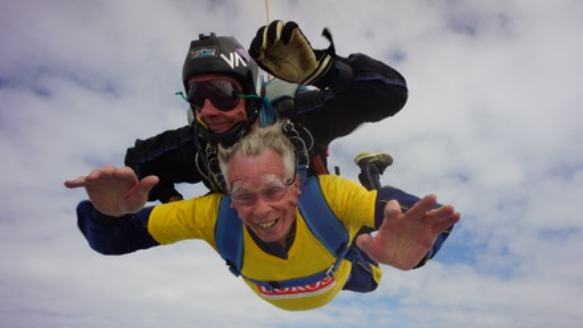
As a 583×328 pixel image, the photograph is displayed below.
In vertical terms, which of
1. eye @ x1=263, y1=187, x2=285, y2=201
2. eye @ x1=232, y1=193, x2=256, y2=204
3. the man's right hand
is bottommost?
the man's right hand

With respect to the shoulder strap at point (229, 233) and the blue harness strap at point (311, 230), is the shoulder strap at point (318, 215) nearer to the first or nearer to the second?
the blue harness strap at point (311, 230)

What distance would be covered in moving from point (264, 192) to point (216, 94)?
2.43 ft

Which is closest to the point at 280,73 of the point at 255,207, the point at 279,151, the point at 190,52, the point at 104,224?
the point at 279,151

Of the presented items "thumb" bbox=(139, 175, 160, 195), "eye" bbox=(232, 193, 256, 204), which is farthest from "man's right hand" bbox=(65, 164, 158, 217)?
"eye" bbox=(232, 193, 256, 204)

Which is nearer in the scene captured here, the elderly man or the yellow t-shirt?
the elderly man

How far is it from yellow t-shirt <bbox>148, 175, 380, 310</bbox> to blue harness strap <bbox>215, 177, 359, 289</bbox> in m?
0.04

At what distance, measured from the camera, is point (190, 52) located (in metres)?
3.16

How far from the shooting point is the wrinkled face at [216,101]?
3004mm

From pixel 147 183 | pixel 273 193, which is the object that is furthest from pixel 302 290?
pixel 147 183

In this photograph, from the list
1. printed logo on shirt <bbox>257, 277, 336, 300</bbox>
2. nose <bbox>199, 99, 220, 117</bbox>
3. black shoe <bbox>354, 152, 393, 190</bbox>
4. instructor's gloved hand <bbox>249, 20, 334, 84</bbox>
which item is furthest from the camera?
black shoe <bbox>354, 152, 393, 190</bbox>

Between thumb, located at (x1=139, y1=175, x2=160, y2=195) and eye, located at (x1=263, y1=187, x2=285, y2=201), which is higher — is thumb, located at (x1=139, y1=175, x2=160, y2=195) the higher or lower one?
the lower one

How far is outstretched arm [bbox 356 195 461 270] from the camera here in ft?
6.68

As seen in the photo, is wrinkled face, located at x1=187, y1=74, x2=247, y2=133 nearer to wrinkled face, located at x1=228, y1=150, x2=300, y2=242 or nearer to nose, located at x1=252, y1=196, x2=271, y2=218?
wrinkled face, located at x1=228, y1=150, x2=300, y2=242

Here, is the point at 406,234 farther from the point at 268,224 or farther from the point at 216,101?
the point at 216,101
